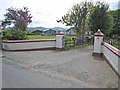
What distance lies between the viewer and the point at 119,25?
48.7m

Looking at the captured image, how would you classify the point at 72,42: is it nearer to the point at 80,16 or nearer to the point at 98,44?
the point at 98,44

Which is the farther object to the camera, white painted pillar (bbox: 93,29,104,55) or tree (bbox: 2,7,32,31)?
tree (bbox: 2,7,32,31)

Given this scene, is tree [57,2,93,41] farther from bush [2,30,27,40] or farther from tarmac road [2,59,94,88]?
tarmac road [2,59,94,88]

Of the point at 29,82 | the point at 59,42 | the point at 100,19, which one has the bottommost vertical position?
the point at 29,82

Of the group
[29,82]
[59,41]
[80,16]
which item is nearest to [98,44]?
[59,41]

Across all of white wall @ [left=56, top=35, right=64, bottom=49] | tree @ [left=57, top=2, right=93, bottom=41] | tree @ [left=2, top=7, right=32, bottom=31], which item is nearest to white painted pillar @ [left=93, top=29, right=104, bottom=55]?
white wall @ [left=56, top=35, right=64, bottom=49]

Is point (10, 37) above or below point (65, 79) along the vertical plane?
above

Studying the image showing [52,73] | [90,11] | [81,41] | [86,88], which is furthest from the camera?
[90,11]

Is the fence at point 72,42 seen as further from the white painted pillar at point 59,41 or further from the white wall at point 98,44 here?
the white wall at point 98,44

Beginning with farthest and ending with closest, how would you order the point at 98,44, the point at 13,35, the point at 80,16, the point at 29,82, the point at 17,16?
the point at 17,16
the point at 80,16
the point at 13,35
the point at 98,44
the point at 29,82

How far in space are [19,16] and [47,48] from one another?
37.7 meters

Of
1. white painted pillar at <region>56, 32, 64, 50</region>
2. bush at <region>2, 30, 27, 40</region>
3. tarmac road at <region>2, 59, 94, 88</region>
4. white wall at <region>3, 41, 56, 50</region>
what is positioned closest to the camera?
tarmac road at <region>2, 59, 94, 88</region>

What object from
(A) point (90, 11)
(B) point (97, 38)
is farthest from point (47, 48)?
(A) point (90, 11)

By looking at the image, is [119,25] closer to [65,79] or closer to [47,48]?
[47,48]
